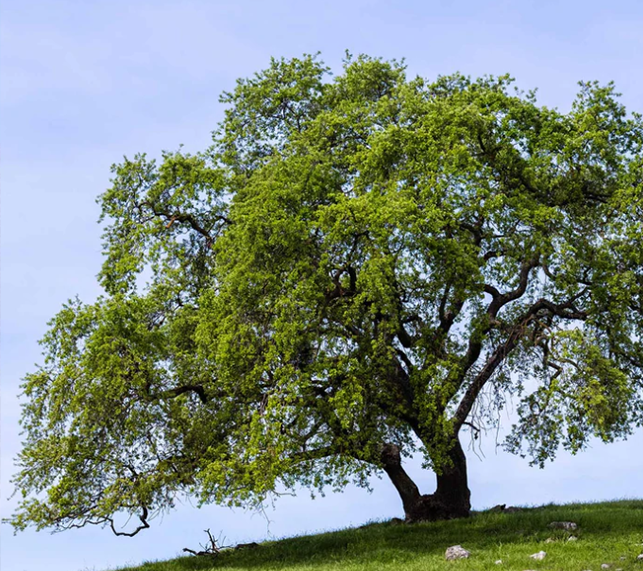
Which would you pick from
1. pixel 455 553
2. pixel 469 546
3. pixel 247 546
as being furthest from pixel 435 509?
pixel 247 546

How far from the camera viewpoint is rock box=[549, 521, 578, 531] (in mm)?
22798

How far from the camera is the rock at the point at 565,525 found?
22798 mm

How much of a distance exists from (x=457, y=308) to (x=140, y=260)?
9.91 metres

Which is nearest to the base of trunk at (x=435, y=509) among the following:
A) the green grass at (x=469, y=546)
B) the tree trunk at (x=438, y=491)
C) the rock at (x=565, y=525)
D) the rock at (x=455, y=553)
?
the tree trunk at (x=438, y=491)

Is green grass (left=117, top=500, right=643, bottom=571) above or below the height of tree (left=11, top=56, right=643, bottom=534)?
below

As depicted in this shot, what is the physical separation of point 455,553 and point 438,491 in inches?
216

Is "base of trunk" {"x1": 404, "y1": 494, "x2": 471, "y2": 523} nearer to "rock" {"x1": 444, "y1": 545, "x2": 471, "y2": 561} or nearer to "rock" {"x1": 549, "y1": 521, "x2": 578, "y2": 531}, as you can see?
"rock" {"x1": 549, "y1": 521, "x2": 578, "y2": 531}

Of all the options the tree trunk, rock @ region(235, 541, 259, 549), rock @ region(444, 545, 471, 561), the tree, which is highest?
the tree

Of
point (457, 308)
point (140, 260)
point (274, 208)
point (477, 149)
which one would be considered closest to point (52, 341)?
point (140, 260)

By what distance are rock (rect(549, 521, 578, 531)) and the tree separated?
2.80m

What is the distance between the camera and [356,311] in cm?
2261

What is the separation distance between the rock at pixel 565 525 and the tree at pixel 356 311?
110 inches

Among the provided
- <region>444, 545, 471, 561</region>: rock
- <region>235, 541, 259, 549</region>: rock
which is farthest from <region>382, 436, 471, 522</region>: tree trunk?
<region>235, 541, 259, 549</region>: rock

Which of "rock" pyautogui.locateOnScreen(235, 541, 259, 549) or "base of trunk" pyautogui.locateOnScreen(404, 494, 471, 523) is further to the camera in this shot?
"rock" pyautogui.locateOnScreen(235, 541, 259, 549)
